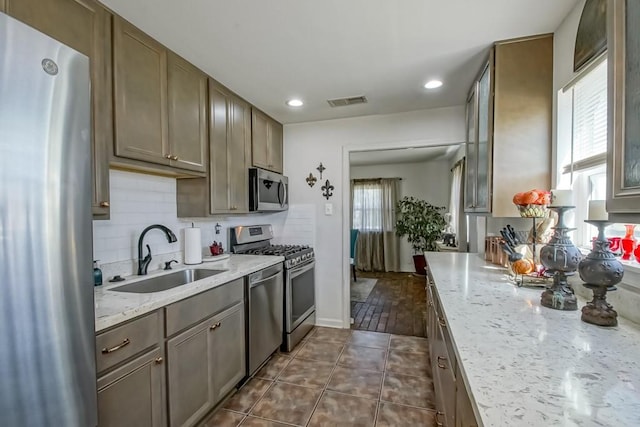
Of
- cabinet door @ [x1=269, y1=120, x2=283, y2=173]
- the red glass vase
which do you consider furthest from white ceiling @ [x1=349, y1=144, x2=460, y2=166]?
the red glass vase

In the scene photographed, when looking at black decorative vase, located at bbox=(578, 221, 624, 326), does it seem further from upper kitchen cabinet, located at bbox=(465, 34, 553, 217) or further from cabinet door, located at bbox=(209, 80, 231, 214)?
cabinet door, located at bbox=(209, 80, 231, 214)

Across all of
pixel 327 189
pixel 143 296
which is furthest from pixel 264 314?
pixel 327 189

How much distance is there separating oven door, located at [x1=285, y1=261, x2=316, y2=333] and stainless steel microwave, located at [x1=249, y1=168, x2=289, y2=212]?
2.23 feet

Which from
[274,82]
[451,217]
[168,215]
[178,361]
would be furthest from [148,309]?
[451,217]

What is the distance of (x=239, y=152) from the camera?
2.70 metres

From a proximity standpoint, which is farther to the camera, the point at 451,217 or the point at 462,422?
the point at 451,217

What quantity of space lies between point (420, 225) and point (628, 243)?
4392 mm

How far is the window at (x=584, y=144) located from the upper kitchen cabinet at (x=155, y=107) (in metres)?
Answer: 2.31

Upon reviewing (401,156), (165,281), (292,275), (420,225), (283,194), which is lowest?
(292,275)

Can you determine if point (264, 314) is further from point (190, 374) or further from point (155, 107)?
point (155, 107)

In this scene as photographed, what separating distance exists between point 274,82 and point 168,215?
1.34 meters

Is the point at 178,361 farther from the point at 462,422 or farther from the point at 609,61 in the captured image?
the point at 609,61

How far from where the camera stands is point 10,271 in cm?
77

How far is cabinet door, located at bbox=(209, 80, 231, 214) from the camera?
2.34 metres
